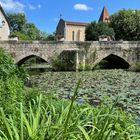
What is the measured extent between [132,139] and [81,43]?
24.5 metres

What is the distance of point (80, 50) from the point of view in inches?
1109

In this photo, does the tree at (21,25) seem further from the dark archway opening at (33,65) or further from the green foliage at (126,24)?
the dark archway opening at (33,65)

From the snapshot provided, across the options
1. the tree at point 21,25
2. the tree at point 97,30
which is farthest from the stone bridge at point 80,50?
the tree at point 21,25

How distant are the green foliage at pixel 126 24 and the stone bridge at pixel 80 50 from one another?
56.0ft

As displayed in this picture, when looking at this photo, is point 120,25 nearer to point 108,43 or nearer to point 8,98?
point 108,43

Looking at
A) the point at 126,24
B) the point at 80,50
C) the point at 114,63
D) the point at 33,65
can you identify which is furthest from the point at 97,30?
the point at 80,50

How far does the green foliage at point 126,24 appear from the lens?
47.6m

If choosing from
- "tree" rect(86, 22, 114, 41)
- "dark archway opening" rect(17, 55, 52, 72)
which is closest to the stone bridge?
"dark archway opening" rect(17, 55, 52, 72)

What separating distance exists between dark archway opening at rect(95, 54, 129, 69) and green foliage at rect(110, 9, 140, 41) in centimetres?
1452

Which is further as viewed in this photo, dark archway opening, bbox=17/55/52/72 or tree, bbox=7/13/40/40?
tree, bbox=7/13/40/40

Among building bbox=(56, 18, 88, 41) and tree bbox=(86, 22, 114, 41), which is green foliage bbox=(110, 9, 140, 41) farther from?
building bbox=(56, 18, 88, 41)

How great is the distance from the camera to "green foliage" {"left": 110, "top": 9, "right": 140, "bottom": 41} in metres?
47.6

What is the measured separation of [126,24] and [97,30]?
3.84 metres

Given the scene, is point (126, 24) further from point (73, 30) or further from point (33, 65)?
point (73, 30)
